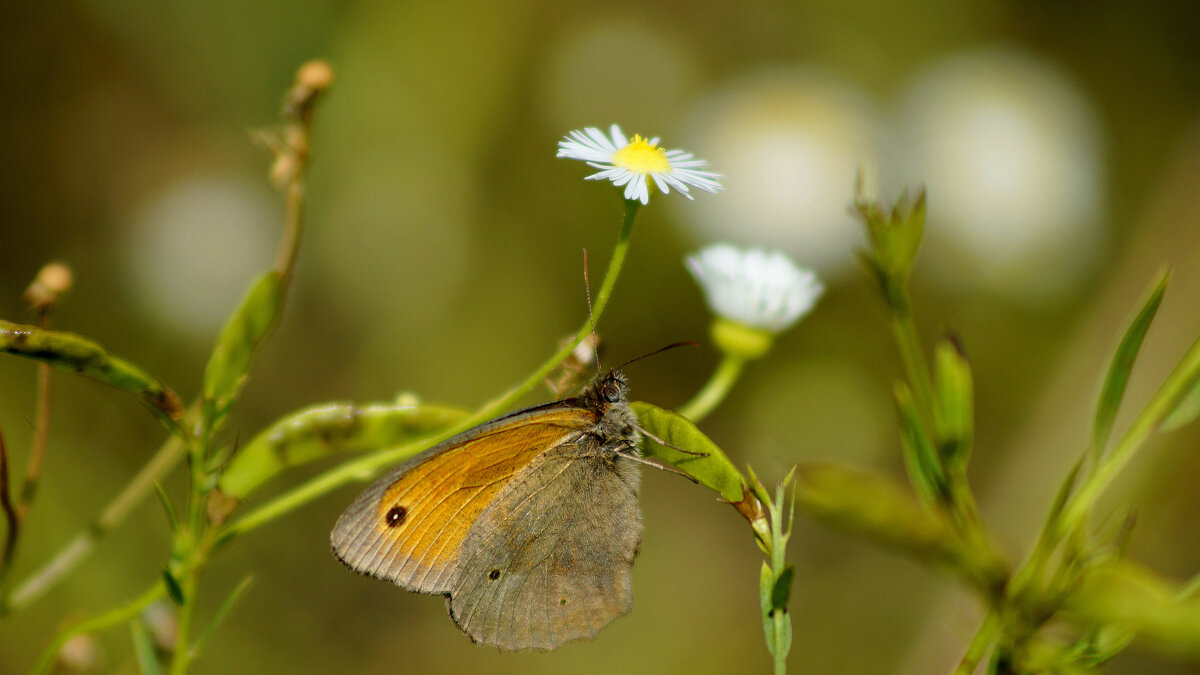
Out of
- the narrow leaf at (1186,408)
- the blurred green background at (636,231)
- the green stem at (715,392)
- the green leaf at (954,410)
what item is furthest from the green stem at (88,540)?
the blurred green background at (636,231)

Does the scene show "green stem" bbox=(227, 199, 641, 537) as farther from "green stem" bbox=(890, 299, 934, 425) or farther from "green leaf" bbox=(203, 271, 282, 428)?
"green stem" bbox=(890, 299, 934, 425)

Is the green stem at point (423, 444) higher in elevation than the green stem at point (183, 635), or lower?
higher

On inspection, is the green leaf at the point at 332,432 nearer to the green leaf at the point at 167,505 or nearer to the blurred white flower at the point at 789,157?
the green leaf at the point at 167,505

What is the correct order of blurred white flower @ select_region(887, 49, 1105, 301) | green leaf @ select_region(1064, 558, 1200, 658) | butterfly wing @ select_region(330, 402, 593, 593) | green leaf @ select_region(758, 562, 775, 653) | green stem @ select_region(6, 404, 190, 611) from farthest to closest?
blurred white flower @ select_region(887, 49, 1105, 301) < butterfly wing @ select_region(330, 402, 593, 593) < green stem @ select_region(6, 404, 190, 611) < green leaf @ select_region(758, 562, 775, 653) < green leaf @ select_region(1064, 558, 1200, 658)

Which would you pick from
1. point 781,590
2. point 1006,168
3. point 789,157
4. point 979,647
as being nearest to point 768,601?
point 781,590

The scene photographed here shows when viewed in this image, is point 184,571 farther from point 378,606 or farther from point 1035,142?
point 1035,142

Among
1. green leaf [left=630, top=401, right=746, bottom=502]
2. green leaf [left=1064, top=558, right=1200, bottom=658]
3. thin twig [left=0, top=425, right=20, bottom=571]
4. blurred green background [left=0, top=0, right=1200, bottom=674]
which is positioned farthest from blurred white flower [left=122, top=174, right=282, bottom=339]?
green leaf [left=1064, top=558, right=1200, bottom=658]

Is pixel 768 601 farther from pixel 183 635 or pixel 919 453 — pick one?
pixel 183 635
